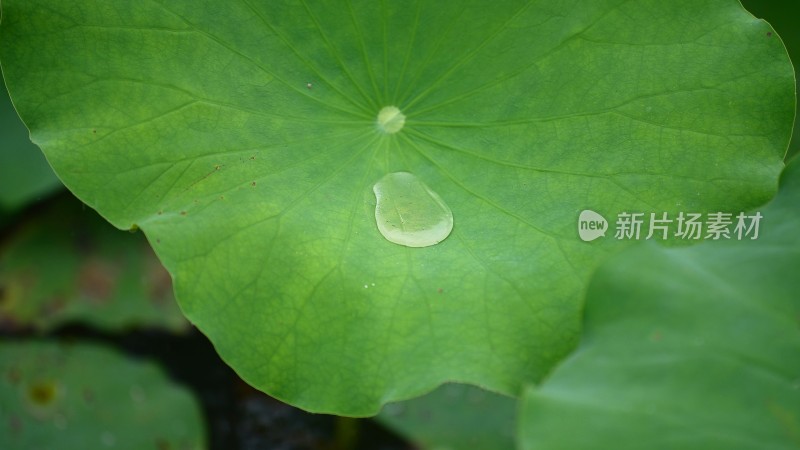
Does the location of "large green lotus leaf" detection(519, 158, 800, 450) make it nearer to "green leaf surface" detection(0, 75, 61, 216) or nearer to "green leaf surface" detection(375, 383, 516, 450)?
"green leaf surface" detection(375, 383, 516, 450)

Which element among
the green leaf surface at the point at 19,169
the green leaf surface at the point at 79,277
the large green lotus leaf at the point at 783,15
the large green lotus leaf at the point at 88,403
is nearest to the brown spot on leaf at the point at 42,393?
the large green lotus leaf at the point at 88,403

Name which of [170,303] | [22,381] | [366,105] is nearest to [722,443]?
[366,105]

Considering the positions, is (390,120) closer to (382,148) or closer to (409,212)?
(382,148)

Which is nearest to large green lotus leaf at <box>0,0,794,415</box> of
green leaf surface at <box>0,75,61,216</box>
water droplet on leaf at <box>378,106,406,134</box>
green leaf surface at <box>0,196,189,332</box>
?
water droplet on leaf at <box>378,106,406,134</box>

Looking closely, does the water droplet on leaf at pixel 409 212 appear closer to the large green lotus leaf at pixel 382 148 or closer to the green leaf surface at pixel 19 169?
the large green lotus leaf at pixel 382 148

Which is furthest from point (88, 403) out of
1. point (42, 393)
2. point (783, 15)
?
point (783, 15)

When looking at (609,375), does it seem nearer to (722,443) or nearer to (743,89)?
(722,443)

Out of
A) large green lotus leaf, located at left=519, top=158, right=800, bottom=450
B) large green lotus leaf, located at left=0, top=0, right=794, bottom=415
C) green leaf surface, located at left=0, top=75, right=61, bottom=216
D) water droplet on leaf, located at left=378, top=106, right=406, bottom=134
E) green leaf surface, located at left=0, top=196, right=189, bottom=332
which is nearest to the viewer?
large green lotus leaf, located at left=519, top=158, right=800, bottom=450
